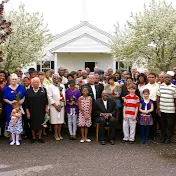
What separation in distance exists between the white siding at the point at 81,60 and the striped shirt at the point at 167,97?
55.1 feet

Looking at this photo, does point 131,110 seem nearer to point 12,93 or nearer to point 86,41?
point 12,93

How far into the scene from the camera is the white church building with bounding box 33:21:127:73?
2297 centimetres

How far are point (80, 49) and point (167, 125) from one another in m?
16.1

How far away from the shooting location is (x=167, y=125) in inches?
302

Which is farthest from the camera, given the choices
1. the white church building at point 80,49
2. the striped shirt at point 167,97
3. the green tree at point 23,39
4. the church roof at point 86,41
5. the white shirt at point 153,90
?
the white church building at point 80,49

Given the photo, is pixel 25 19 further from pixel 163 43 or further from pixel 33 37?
pixel 163 43

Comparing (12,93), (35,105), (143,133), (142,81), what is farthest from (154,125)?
(12,93)

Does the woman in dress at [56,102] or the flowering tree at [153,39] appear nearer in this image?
the woman in dress at [56,102]

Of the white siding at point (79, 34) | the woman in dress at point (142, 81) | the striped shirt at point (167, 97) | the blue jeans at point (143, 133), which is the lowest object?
the blue jeans at point (143, 133)

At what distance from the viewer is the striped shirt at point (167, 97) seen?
24.5 feet

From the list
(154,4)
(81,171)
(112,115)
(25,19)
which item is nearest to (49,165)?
(81,171)

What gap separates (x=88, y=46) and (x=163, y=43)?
6.49m

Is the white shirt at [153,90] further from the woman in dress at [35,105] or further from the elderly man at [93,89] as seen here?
the woman in dress at [35,105]

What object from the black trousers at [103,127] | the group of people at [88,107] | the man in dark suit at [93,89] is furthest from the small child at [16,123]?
the black trousers at [103,127]
